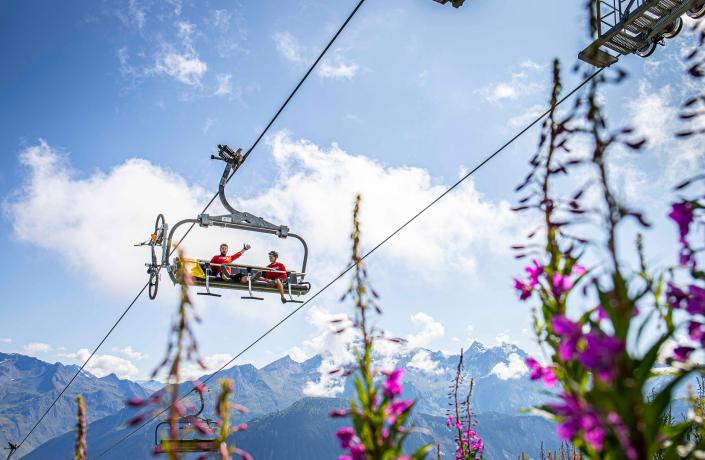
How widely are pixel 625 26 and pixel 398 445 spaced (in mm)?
6446

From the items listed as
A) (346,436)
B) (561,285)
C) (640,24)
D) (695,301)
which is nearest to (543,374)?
(561,285)

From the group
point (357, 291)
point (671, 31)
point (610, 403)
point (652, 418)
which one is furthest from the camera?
point (671, 31)

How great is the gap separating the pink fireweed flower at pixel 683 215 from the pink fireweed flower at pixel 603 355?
1161mm

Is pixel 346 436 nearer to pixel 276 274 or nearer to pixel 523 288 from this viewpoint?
pixel 523 288

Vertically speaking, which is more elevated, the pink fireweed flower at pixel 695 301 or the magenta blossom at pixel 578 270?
the magenta blossom at pixel 578 270

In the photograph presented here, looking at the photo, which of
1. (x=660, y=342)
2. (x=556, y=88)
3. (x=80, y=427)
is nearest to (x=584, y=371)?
(x=660, y=342)

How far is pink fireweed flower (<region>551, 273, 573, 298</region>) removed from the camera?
2.47 m

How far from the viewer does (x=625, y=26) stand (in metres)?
7.15

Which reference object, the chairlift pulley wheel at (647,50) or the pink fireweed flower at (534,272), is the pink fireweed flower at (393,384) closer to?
the pink fireweed flower at (534,272)

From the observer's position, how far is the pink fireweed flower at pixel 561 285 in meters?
2.47

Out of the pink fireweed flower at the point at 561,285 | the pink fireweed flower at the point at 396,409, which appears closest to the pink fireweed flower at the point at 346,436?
the pink fireweed flower at the point at 396,409

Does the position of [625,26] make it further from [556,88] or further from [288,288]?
[288,288]

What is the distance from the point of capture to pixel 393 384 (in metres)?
2.46

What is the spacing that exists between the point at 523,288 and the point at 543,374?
1.50ft
